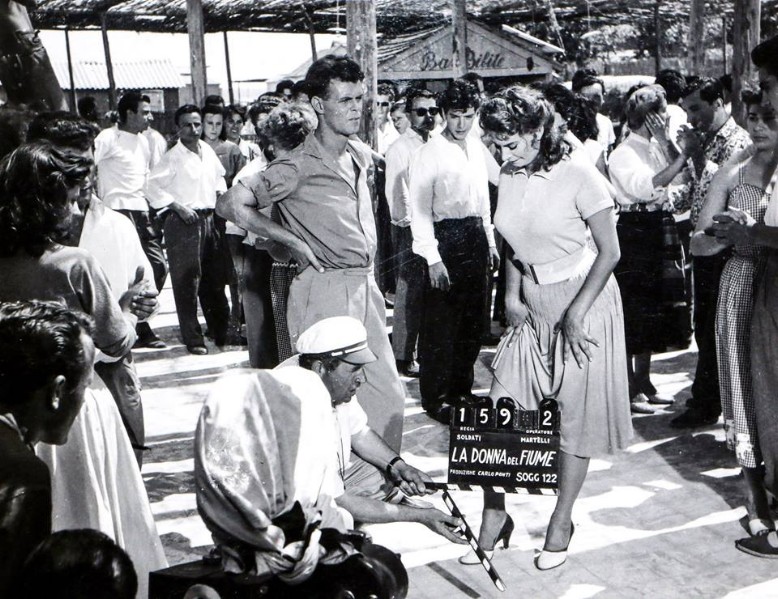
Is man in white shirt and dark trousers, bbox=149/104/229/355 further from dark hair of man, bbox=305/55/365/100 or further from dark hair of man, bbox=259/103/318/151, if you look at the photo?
dark hair of man, bbox=305/55/365/100

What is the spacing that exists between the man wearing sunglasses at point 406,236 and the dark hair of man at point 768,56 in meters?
3.44

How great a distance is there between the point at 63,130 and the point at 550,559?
Result: 267cm

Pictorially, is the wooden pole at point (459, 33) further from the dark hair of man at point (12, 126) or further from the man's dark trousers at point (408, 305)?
the dark hair of man at point (12, 126)

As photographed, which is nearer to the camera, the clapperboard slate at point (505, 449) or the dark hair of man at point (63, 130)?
the dark hair of man at point (63, 130)

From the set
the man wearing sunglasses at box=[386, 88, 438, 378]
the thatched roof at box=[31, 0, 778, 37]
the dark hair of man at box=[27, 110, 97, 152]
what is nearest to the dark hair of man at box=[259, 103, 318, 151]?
the man wearing sunglasses at box=[386, 88, 438, 378]

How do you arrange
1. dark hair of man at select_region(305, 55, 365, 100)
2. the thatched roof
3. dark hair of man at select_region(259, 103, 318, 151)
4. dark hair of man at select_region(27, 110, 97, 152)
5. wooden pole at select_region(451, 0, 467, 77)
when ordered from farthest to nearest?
the thatched roof < wooden pole at select_region(451, 0, 467, 77) < dark hair of man at select_region(259, 103, 318, 151) < dark hair of man at select_region(305, 55, 365, 100) < dark hair of man at select_region(27, 110, 97, 152)

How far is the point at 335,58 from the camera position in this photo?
499cm

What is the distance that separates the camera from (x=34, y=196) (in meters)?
3.46

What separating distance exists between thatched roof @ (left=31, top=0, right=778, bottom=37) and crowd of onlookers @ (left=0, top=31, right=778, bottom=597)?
10.8 m

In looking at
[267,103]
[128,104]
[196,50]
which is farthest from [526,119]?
[196,50]

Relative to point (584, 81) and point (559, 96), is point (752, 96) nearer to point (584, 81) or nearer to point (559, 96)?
point (559, 96)

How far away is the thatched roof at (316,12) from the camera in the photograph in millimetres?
17688

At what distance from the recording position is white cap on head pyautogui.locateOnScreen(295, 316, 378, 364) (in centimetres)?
345

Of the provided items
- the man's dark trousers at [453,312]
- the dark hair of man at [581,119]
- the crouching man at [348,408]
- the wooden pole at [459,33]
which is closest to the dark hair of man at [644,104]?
the dark hair of man at [581,119]
